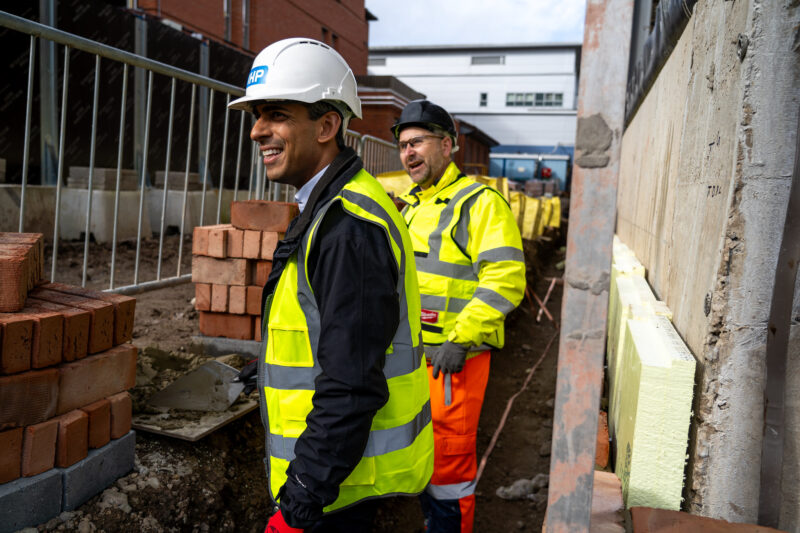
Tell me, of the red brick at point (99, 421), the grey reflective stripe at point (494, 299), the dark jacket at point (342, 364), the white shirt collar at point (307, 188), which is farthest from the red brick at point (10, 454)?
the grey reflective stripe at point (494, 299)

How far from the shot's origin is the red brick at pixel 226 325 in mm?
4180

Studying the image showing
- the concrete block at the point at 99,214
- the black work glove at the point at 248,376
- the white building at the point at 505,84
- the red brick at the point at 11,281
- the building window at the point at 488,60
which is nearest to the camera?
the red brick at the point at 11,281

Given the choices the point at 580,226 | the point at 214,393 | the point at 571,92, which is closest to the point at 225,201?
the point at 214,393

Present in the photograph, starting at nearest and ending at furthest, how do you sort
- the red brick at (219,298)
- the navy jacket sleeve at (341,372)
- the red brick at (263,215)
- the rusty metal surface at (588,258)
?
the rusty metal surface at (588,258) → the navy jacket sleeve at (341,372) → the red brick at (263,215) → the red brick at (219,298)

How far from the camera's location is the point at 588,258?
3.53ft

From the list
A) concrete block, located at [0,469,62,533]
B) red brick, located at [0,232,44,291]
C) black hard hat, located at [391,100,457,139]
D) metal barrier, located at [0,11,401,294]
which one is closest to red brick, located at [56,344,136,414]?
concrete block, located at [0,469,62,533]

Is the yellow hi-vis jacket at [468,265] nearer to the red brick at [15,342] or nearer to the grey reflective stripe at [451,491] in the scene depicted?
the grey reflective stripe at [451,491]

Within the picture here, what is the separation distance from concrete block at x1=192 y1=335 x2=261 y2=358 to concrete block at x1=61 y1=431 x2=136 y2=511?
1432 millimetres

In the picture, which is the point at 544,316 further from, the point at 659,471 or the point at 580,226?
A: the point at 580,226

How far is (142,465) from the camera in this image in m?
2.83

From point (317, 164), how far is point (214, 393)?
202cm

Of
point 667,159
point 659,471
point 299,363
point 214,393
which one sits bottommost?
point 214,393

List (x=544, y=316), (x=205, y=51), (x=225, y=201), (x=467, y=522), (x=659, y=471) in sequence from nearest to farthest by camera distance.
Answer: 1. (x=659, y=471)
2. (x=467, y=522)
3. (x=225, y=201)
4. (x=544, y=316)
5. (x=205, y=51)

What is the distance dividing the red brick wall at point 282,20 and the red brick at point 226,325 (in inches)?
602
